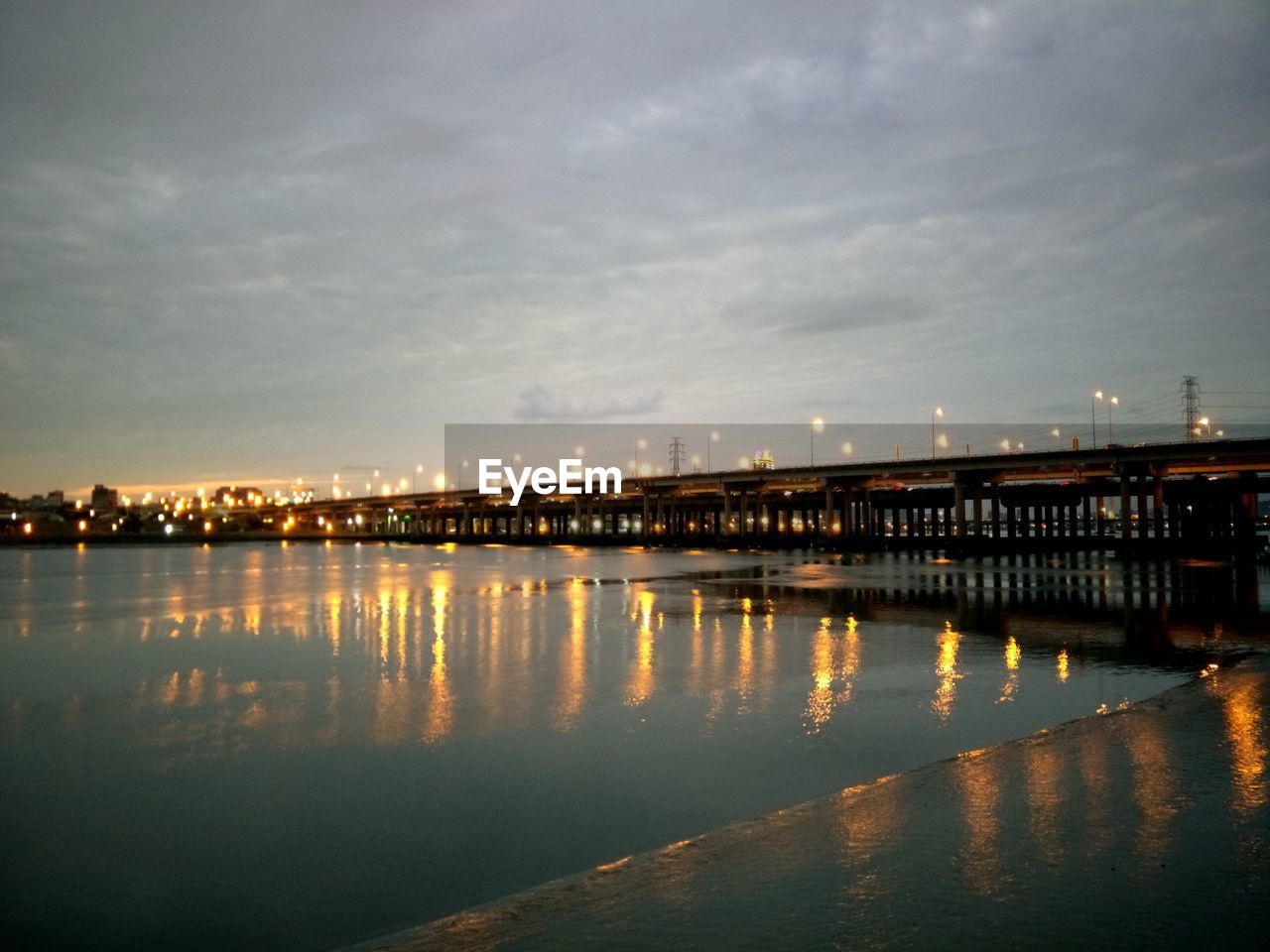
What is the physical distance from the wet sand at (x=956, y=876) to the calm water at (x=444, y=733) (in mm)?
1663

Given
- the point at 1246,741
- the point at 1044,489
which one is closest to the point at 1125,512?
the point at 1044,489

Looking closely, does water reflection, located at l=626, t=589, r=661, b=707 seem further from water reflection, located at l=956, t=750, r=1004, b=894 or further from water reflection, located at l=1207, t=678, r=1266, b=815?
water reflection, located at l=1207, t=678, r=1266, b=815

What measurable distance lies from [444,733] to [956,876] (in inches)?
447

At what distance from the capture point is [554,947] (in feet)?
23.0

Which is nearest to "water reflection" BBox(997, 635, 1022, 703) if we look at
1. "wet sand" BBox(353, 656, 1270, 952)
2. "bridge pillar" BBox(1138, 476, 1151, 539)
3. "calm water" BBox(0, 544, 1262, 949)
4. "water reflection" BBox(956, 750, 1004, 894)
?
"calm water" BBox(0, 544, 1262, 949)

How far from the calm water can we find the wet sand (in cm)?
166

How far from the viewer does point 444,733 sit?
1720 centimetres

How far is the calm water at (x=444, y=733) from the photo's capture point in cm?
1012

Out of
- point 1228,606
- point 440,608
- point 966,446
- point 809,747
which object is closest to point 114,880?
point 809,747

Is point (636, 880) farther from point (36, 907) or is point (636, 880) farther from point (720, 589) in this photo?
point (720, 589)

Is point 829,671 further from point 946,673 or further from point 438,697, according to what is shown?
point 438,697

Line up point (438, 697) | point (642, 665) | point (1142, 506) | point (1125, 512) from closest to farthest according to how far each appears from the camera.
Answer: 1. point (438, 697)
2. point (642, 665)
3. point (1125, 512)
4. point (1142, 506)

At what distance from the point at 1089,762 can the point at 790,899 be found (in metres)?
6.53

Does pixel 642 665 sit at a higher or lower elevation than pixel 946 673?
lower
